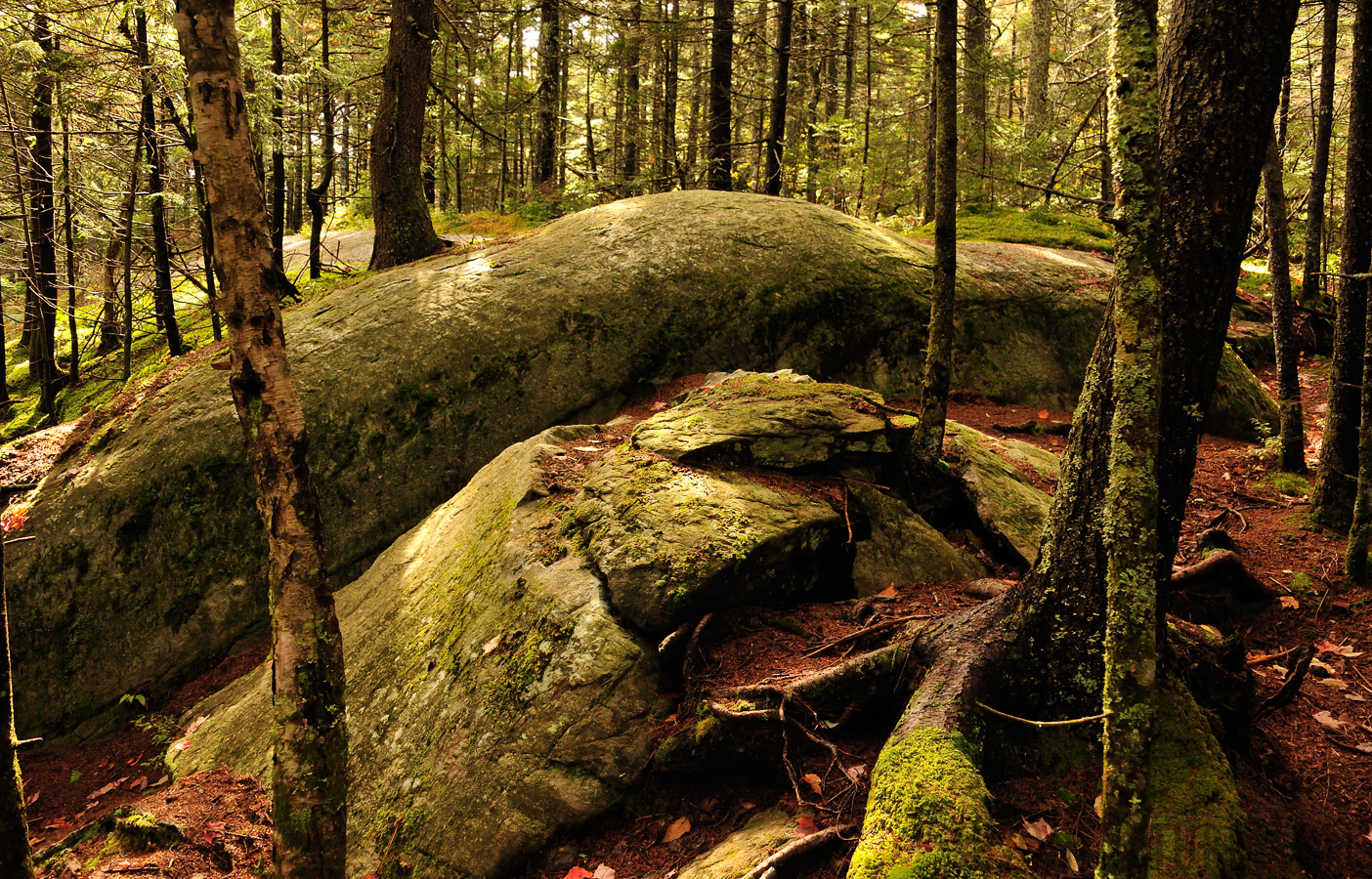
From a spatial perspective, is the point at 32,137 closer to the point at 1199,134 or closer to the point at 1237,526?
the point at 1199,134

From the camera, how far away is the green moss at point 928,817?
255 cm

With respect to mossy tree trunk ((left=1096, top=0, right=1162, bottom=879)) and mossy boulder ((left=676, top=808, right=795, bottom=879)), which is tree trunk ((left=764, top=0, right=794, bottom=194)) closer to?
mossy tree trunk ((left=1096, top=0, right=1162, bottom=879))

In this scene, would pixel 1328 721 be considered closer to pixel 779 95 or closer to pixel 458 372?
pixel 458 372

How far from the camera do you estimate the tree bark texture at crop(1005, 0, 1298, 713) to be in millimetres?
2922

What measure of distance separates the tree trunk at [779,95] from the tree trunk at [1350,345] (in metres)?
8.65

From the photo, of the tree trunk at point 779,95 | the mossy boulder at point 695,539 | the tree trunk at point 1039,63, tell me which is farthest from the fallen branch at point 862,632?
the tree trunk at point 1039,63

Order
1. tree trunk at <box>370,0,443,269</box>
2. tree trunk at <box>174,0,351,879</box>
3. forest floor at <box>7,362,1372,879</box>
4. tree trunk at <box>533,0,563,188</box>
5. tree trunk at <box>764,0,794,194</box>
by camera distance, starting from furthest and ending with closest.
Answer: tree trunk at <box>533,0,563,188</box> → tree trunk at <box>764,0,794,194</box> → tree trunk at <box>370,0,443,269</box> → tree trunk at <box>174,0,351,879</box> → forest floor at <box>7,362,1372,879</box>

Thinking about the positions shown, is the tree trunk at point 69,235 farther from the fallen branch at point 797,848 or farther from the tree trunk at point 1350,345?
the tree trunk at point 1350,345

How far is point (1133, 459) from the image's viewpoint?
7.48ft

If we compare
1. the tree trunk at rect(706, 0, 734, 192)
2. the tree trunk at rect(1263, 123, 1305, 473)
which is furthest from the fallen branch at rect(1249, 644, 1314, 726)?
the tree trunk at rect(706, 0, 734, 192)

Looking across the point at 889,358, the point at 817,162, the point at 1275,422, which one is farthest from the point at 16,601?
the point at 817,162

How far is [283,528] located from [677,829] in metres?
2.56

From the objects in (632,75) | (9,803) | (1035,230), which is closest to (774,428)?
(9,803)

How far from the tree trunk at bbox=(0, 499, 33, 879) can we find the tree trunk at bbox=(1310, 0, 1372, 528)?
904 centimetres
